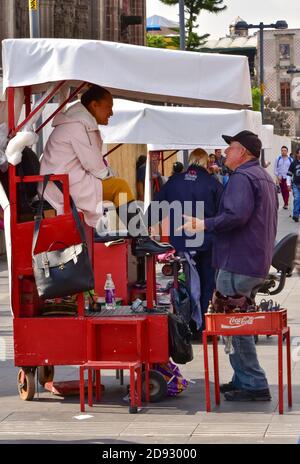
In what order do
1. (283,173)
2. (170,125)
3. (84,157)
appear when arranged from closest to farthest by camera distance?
(84,157) → (170,125) → (283,173)

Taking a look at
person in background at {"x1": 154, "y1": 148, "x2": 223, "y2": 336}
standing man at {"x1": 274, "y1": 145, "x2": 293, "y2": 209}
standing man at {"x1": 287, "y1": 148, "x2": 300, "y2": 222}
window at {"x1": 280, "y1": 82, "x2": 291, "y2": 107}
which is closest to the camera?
person in background at {"x1": 154, "y1": 148, "x2": 223, "y2": 336}

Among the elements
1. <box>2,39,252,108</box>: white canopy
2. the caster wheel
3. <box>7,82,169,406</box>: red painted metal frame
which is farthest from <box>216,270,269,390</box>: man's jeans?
<box>2,39,252,108</box>: white canopy

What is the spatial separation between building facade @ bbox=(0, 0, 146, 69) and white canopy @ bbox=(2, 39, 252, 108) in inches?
988

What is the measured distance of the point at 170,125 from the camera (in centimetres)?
1547

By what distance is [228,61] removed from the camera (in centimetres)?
953

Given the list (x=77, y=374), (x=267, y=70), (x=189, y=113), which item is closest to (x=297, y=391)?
(x=77, y=374)

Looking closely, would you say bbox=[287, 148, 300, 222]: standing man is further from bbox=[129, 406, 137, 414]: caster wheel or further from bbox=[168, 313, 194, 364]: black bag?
bbox=[129, 406, 137, 414]: caster wheel

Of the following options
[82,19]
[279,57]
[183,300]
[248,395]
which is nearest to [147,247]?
[248,395]

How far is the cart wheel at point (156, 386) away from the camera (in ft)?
31.2

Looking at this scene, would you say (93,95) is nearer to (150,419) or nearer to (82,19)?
(150,419)

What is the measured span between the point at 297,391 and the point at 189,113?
6.00m

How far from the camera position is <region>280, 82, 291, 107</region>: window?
161 meters

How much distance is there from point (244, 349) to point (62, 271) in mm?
1466

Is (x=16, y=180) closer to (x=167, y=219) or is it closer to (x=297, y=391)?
(x=297, y=391)
